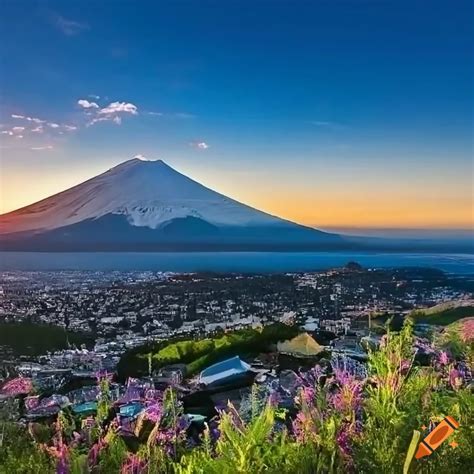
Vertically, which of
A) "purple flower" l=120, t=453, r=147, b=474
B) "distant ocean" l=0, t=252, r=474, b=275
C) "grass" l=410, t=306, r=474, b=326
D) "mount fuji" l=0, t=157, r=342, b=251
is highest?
"mount fuji" l=0, t=157, r=342, b=251

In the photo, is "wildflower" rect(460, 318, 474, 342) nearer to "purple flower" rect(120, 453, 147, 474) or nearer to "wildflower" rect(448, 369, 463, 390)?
"wildflower" rect(448, 369, 463, 390)

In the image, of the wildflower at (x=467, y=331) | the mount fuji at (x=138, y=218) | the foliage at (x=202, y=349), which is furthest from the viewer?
the wildflower at (x=467, y=331)

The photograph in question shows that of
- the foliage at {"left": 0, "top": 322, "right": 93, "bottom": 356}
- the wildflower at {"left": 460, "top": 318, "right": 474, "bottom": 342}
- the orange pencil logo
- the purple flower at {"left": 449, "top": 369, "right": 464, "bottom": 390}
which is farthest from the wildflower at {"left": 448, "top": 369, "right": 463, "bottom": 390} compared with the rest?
the foliage at {"left": 0, "top": 322, "right": 93, "bottom": 356}

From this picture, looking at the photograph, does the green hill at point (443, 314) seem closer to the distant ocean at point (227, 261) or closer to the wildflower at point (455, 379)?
the distant ocean at point (227, 261)

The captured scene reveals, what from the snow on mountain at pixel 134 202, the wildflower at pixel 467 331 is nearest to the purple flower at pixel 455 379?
the wildflower at pixel 467 331

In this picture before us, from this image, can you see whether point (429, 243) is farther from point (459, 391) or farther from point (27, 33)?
point (27, 33)

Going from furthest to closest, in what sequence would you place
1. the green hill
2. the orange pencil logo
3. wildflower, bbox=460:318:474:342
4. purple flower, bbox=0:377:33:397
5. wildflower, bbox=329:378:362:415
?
1. the green hill
2. wildflower, bbox=460:318:474:342
3. purple flower, bbox=0:377:33:397
4. wildflower, bbox=329:378:362:415
5. the orange pencil logo

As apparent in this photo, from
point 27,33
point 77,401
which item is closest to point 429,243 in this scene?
point 77,401

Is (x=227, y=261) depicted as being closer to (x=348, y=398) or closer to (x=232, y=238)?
(x=232, y=238)
